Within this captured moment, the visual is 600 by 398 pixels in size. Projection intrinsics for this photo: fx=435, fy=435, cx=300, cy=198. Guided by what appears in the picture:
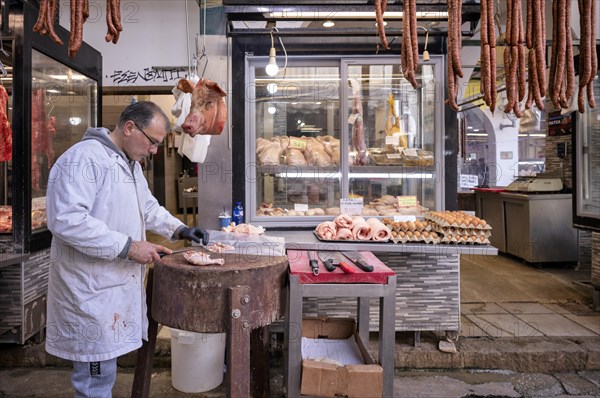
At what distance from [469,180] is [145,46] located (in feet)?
34.7

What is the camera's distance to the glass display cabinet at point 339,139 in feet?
15.4

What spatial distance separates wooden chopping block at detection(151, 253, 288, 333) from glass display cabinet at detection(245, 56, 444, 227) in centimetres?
207

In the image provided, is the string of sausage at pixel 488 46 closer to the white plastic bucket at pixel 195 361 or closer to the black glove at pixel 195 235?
the black glove at pixel 195 235

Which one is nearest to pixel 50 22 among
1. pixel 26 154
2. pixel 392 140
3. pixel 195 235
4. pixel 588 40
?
pixel 195 235

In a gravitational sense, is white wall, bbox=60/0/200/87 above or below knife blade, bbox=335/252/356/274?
above

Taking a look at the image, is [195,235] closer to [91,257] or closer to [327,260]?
[91,257]

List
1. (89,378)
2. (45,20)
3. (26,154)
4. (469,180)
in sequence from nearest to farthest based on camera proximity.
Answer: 1. (45,20)
2. (89,378)
3. (26,154)
4. (469,180)

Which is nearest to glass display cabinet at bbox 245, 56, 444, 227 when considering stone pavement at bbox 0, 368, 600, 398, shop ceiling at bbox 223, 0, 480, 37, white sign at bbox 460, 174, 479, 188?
shop ceiling at bbox 223, 0, 480, 37

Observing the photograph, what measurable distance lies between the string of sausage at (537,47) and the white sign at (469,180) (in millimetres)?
11071

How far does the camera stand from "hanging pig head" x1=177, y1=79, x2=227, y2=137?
12.8 ft

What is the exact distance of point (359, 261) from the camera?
300 cm

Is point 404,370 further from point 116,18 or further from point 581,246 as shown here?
point 581,246

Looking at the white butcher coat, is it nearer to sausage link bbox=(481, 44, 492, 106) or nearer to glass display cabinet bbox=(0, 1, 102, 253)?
glass display cabinet bbox=(0, 1, 102, 253)

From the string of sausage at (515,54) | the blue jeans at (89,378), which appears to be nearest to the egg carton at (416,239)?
the string of sausage at (515,54)
